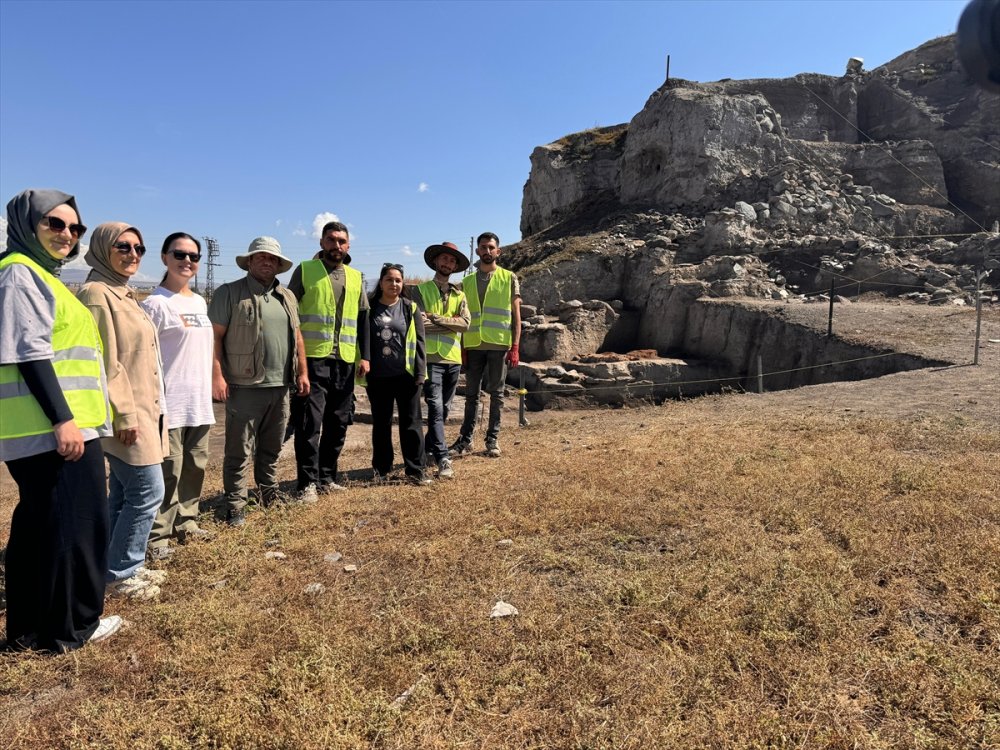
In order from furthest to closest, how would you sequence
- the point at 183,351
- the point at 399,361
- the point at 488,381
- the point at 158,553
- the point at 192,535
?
1. the point at 488,381
2. the point at 399,361
3. the point at 192,535
4. the point at 183,351
5. the point at 158,553

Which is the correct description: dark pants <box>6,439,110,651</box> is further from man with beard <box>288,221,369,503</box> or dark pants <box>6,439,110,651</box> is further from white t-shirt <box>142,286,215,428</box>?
man with beard <box>288,221,369,503</box>

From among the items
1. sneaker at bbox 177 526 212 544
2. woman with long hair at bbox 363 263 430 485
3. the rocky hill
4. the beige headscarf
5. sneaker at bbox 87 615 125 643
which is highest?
the rocky hill

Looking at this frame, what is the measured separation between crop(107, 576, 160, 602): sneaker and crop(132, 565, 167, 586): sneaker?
5 cm

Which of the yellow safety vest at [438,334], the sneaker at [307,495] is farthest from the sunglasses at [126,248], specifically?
the yellow safety vest at [438,334]

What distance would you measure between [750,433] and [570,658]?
13.4 ft

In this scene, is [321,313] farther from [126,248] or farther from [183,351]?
[126,248]

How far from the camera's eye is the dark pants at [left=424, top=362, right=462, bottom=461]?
491 cm

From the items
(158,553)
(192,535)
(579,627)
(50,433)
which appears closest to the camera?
(50,433)

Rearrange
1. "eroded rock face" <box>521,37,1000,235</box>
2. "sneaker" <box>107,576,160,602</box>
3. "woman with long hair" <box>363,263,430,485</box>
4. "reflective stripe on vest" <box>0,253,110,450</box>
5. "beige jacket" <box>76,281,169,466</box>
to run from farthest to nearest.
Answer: "eroded rock face" <box>521,37,1000,235</box> < "woman with long hair" <box>363,263,430,485</box> < "sneaker" <box>107,576,160,602</box> < "beige jacket" <box>76,281,169,466</box> < "reflective stripe on vest" <box>0,253,110,450</box>

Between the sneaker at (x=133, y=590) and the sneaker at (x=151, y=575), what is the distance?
0.16ft

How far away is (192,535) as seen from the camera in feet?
11.5

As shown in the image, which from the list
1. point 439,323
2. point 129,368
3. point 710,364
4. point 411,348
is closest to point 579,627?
point 129,368

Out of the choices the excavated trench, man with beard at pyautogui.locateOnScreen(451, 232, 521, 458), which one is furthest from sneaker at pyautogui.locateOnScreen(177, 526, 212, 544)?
the excavated trench

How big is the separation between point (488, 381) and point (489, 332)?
543 millimetres
